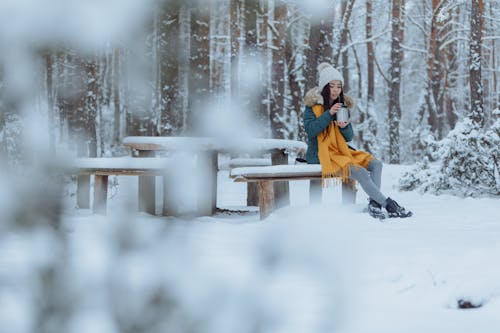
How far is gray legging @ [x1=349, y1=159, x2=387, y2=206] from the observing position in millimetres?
5062

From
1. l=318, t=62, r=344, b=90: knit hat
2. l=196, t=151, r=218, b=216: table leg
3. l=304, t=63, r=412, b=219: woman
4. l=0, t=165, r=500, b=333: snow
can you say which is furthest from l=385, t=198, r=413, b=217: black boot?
l=196, t=151, r=218, b=216: table leg

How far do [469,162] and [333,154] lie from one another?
207 cm

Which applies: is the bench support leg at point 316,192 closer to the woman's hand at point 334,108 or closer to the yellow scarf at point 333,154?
the yellow scarf at point 333,154

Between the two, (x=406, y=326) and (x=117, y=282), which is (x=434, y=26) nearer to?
(x=406, y=326)


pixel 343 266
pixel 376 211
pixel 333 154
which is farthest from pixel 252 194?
pixel 343 266

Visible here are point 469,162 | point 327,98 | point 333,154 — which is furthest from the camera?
point 469,162

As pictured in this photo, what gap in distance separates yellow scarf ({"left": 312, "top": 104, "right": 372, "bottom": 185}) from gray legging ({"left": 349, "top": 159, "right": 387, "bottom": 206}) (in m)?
0.06

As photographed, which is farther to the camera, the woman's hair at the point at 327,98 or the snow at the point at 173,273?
the woman's hair at the point at 327,98

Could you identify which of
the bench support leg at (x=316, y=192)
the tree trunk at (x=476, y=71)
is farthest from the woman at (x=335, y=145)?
the tree trunk at (x=476, y=71)

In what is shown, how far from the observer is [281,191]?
6082 millimetres

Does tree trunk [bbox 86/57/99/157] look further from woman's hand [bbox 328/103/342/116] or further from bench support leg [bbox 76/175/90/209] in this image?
woman's hand [bbox 328/103/342/116]

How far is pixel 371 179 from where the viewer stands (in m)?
5.39

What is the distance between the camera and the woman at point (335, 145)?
5.05 meters

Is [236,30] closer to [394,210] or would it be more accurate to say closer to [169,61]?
[169,61]
